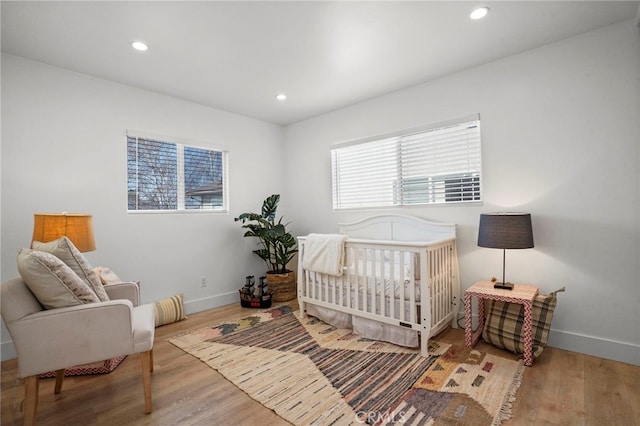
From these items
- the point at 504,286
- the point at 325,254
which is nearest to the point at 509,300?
the point at 504,286

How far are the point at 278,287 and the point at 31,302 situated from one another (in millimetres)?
2472

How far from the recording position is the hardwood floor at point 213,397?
1588 millimetres

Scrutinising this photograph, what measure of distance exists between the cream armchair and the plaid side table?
2282mm

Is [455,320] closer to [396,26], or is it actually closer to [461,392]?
[461,392]

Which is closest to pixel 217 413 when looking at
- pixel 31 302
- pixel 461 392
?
pixel 31 302

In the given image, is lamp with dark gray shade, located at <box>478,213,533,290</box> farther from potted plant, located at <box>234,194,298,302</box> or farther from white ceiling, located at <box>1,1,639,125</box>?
potted plant, located at <box>234,194,298,302</box>

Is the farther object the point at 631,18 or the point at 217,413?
the point at 631,18

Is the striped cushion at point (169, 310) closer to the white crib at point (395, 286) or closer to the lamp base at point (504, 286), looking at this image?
the white crib at point (395, 286)

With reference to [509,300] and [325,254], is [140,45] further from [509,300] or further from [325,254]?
[509,300]

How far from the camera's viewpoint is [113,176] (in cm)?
286

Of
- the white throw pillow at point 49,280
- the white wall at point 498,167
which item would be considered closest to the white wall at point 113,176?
the white wall at point 498,167

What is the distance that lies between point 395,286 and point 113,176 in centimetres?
285

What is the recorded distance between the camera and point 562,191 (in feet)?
7.61

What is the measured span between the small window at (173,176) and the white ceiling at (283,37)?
2.14 ft
